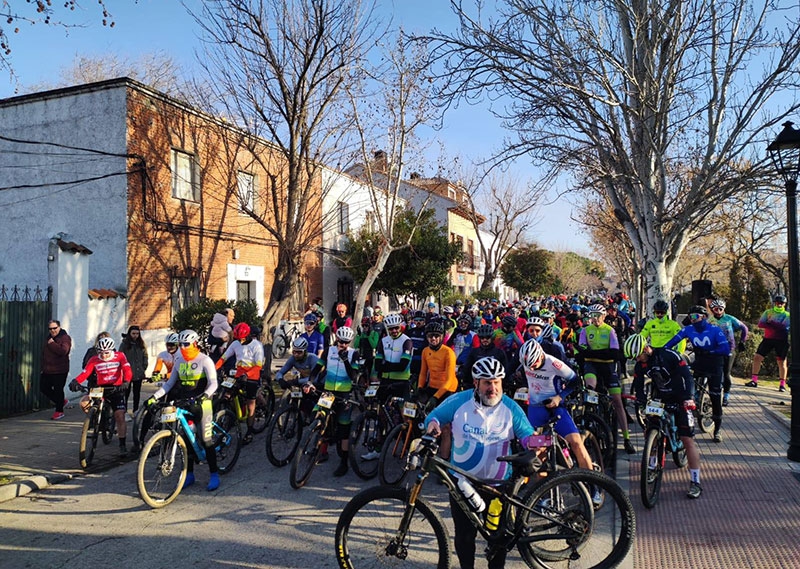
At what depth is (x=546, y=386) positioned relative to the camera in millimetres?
5758

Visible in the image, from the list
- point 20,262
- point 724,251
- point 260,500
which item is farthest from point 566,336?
point 724,251

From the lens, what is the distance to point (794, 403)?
707 centimetres

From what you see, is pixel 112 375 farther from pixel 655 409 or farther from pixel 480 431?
Answer: pixel 655 409

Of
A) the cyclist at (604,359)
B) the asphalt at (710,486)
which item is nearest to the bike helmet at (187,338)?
the asphalt at (710,486)

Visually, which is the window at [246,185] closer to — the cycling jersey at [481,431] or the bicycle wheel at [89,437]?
the bicycle wheel at [89,437]

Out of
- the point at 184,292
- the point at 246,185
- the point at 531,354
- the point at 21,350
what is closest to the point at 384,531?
the point at 531,354

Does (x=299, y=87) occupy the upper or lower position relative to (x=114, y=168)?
upper

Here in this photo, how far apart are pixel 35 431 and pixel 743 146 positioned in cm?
1310

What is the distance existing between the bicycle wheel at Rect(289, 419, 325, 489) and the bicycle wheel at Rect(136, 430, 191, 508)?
3.87 ft

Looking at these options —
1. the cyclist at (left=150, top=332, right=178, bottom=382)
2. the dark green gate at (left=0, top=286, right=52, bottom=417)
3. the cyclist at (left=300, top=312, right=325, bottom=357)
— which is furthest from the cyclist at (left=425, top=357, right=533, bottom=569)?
the dark green gate at (left=0, top=286, right=52, bottom=417)

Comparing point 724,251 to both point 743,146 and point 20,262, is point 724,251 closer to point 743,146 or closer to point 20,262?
point 743,146

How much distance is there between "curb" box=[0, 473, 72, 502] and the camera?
6.22 metres

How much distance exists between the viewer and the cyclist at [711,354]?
8.00 metres

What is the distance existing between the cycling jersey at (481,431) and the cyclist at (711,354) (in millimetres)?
5091
